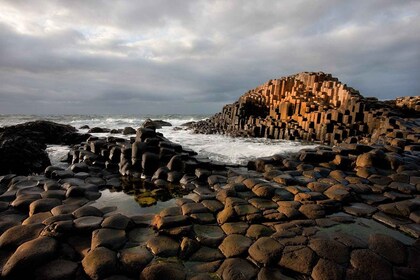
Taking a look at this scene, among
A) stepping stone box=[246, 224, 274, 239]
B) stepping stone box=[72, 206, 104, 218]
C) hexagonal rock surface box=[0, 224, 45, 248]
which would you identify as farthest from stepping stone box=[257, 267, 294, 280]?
hexagonal rock surface box=[0, 224, 45, 248]

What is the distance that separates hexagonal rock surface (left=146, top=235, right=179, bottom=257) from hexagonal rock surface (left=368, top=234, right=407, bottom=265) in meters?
2.30

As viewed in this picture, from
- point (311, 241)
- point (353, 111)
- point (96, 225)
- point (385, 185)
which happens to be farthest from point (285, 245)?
point (353, 111)

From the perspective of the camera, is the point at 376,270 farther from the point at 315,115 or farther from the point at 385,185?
the point at 315,115

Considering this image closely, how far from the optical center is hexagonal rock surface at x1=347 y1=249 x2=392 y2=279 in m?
2.63

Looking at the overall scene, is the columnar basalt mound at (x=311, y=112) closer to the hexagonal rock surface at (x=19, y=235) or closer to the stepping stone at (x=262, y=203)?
the stepping stone at (x=262, y=203)

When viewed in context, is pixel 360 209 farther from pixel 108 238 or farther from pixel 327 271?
pixel 108 238

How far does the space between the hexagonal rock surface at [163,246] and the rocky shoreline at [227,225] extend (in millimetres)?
12

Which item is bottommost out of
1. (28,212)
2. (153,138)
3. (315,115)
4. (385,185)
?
(28,212)

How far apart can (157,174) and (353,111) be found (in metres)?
13.0

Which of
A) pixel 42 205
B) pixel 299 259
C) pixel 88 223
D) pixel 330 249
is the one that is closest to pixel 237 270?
pixel 299 259

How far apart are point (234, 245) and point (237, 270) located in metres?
0.46

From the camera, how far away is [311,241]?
3146 mm

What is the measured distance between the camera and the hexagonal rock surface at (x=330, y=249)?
9.35 feet

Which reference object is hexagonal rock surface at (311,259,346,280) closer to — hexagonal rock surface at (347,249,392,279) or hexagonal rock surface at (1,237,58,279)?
hexagonal rock surface at (347,249,392,279)
